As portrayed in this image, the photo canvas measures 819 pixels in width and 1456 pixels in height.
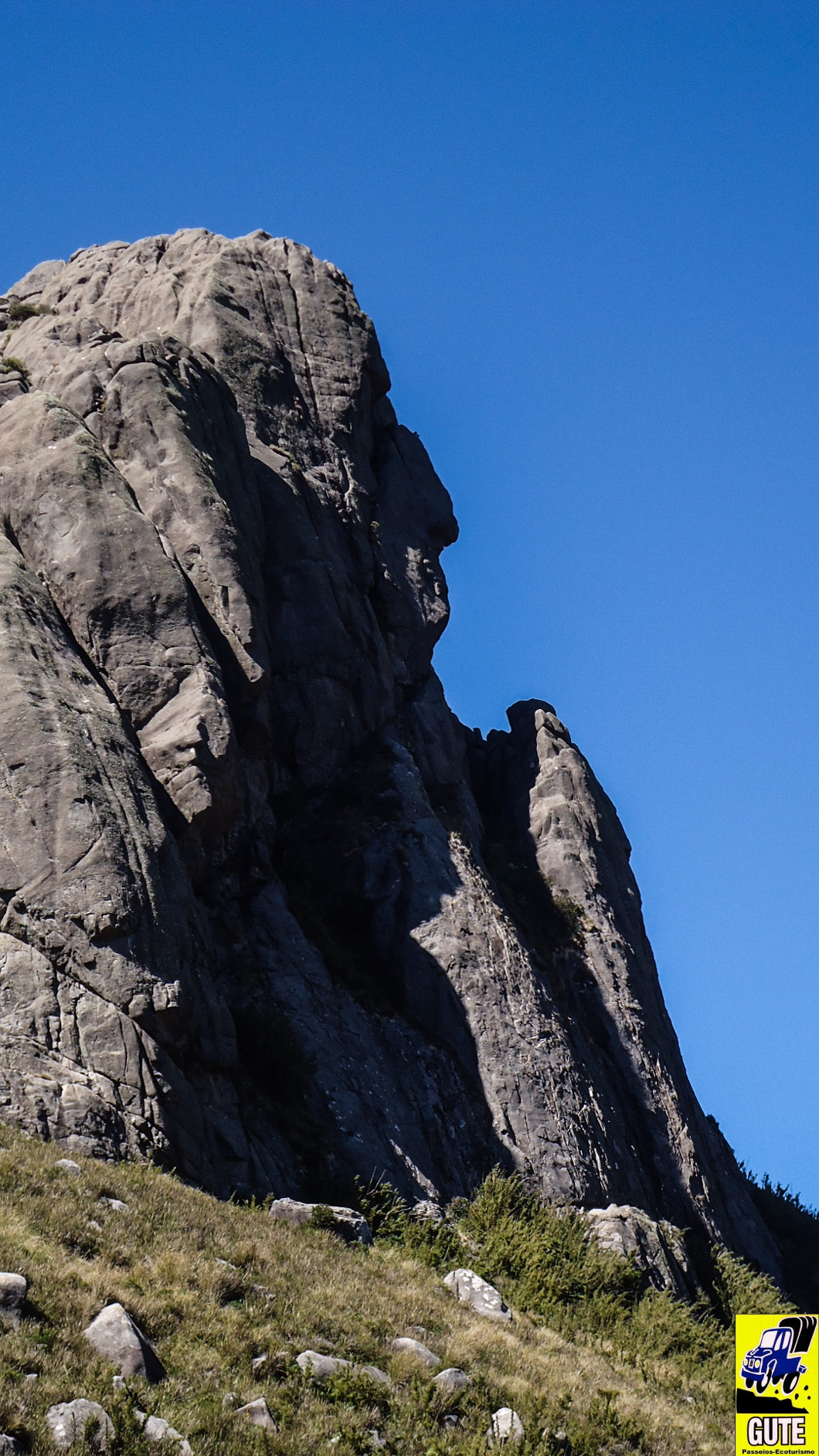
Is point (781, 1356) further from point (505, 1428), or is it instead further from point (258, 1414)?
point (258, 1414)

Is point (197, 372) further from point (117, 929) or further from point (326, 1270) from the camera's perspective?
point (326, 1270)

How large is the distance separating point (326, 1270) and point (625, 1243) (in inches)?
407

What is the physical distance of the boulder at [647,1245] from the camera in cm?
2346

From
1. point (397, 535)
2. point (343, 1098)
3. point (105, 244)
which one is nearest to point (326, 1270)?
point (343, 1098)

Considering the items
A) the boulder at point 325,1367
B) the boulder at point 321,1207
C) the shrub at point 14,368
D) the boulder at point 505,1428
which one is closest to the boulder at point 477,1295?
the boulder at point 321,1207

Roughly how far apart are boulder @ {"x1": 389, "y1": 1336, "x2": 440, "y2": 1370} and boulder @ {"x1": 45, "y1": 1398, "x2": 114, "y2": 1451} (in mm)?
4082

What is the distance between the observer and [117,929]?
19875mm

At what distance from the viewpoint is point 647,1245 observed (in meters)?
24.3

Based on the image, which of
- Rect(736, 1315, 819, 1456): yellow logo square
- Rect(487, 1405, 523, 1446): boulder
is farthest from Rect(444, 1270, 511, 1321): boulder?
Rect(487, 1405, 523, 1446): boulder

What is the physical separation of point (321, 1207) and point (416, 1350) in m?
4.76

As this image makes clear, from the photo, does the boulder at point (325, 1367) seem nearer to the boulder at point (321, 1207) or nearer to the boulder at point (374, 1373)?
the boulder at point (374, 1373)

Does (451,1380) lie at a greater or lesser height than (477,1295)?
lesser

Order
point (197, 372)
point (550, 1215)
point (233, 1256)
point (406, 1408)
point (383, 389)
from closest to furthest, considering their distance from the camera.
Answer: point (406, 1408), point (233, 1256), point (550, 1215), point (197, 372), point (383, 389)

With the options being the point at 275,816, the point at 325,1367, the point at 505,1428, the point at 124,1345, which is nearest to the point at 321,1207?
the point at 325,1367
